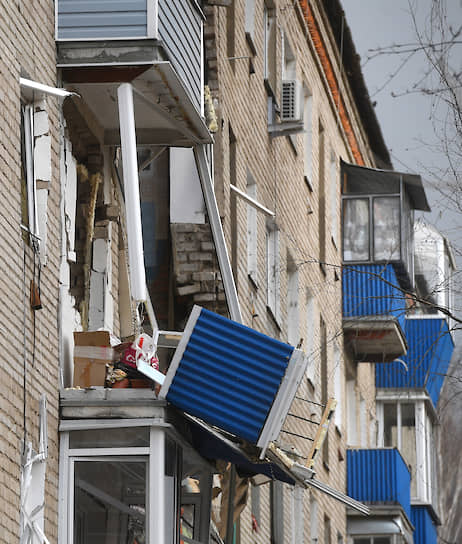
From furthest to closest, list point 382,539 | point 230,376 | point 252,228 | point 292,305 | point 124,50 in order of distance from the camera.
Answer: point 382,539
point 292,305
point 252,228
point 124,50
point 230,376

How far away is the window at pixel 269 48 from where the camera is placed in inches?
946

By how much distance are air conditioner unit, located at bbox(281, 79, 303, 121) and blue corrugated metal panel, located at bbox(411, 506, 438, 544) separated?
1373 centimetres

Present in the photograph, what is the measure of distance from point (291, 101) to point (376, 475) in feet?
31.1

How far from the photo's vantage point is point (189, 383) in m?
13.1

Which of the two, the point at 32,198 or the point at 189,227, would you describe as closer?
the point at 32,198

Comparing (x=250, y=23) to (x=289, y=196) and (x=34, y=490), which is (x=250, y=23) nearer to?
(x=289, y=196)

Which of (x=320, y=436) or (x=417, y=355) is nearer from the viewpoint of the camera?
(x=320, y=436)

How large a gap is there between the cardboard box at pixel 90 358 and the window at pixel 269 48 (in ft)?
37.0

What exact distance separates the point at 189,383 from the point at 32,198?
2041 millimetres

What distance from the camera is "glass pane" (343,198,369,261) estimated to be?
32.9 m

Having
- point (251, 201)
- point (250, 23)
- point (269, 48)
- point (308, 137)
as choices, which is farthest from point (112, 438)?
point (308, 137)

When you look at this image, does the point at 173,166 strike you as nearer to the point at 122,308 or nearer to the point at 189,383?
the point at 122,308

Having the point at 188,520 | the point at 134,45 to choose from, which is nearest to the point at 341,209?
the point at 188,520

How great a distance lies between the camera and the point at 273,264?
23906 mm
